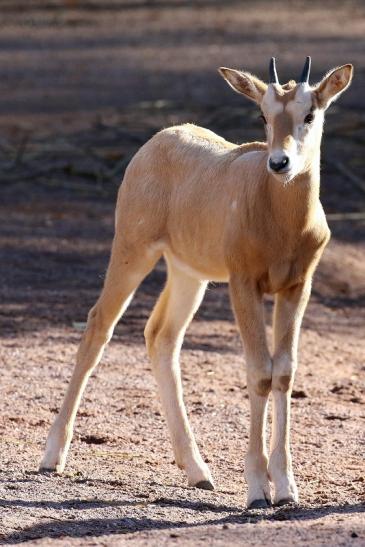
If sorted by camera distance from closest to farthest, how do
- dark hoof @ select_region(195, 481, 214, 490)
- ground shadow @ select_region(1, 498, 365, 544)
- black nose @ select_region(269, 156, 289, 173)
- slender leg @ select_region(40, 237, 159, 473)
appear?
1. ground shadow @ select_region(1, 498, 365, 544)
2. black nose @ select_region(269, 156, 289, 173)
3. dark hoof @ select_region(195, 481, 214, 490)
4. slender leg @ select_region(40, 237, 159, 473)

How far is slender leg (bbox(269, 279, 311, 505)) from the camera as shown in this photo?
7500 millimetres

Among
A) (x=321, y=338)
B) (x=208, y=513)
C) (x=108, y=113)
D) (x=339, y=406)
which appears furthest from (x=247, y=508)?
(x=108, y=113)

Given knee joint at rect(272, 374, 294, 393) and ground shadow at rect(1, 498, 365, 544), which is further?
knee joint at rect(272, 374, 294, 393)

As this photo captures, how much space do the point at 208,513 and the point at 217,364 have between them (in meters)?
3.53

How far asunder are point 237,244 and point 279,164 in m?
0.68

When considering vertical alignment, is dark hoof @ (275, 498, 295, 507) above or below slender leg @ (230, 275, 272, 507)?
below

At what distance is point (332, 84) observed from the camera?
7555 mm

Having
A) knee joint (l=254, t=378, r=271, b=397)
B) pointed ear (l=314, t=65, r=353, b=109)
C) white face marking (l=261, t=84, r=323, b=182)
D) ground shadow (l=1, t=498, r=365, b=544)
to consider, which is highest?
pointed ear (l=314, t=65, r=353, b=109)

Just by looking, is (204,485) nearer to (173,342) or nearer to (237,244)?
(173,342)

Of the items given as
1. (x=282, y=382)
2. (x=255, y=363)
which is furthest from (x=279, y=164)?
(x=282, y=382)

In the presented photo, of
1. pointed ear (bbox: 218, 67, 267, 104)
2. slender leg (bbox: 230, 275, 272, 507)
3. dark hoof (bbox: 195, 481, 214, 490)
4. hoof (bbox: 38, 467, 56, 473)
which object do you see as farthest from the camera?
hoof (bbox: 38, 467, 56, 473)

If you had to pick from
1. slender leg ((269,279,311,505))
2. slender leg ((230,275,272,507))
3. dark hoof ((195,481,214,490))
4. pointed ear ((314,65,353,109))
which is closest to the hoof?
dark hoof ((195,481,214,490))

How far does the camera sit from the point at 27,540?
6.72 metres

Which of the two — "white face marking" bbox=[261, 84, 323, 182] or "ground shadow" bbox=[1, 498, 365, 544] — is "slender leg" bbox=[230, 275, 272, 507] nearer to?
"ground shadow" bbox=[1, 498, 365, 544]
